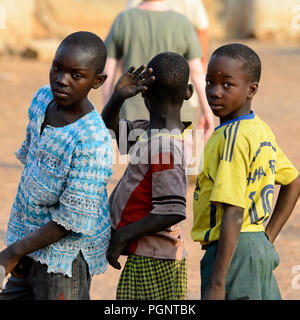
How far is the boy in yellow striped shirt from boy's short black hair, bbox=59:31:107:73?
0.41 m

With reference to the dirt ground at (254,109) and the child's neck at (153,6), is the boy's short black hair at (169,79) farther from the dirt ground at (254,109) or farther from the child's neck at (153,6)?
the child's neck at (153,6)

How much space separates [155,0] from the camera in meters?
4.46

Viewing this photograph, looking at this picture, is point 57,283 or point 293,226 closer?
point 57,283

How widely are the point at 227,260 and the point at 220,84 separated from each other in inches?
25.3

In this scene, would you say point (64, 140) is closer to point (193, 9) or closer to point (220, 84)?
point (220, 84)

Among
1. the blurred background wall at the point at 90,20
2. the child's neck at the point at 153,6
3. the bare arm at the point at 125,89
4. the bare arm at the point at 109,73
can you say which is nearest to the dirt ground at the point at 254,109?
the blurred background wall at the point at 90,20

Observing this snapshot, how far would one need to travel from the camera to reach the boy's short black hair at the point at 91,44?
2.31 m

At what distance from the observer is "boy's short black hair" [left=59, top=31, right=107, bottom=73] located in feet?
7.59

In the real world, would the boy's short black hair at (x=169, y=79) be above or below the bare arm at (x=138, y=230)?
above

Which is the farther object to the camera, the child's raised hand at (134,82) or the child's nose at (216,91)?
the child's raised hand at (134,82)

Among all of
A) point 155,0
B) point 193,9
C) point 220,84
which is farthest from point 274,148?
point 193,9

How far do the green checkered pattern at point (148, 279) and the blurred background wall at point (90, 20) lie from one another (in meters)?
14.0

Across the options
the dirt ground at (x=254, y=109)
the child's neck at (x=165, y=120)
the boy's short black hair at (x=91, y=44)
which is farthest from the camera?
the dirt ground at (x=254, y=109)

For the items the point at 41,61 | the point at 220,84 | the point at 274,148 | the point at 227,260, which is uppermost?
the point at 41,61
